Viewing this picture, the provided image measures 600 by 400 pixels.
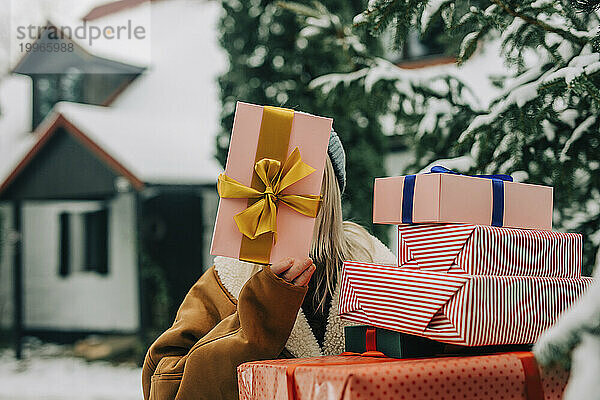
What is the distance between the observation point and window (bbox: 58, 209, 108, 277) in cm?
582

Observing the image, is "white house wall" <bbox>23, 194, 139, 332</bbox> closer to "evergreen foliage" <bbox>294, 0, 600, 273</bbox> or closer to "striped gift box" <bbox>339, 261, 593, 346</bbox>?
"evergreen foliage" <bbox>294, 0, 600, 273</bbox>

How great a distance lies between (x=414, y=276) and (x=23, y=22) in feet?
17.3

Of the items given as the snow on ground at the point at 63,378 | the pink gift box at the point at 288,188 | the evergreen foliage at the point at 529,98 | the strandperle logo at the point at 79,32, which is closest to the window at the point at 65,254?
the snow on ground at the point at 63,378

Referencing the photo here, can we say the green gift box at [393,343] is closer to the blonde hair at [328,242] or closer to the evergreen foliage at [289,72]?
the blonde hair at [328,242]

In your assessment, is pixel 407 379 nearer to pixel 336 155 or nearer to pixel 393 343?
pixel 393 343

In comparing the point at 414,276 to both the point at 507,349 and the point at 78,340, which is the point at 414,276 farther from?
the point at 78,340

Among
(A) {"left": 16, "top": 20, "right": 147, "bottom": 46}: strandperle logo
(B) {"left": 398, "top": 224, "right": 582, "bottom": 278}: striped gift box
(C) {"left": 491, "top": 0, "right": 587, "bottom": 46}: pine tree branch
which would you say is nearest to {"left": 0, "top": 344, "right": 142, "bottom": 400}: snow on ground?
(A) {"left": 16, "top": 20, "right": 147, "bottom": 46}: strandperle logo

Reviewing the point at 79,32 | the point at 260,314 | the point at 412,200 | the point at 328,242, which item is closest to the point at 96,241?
the point at 79,32

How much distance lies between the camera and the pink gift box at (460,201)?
825 mm

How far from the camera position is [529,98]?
49.4 inches

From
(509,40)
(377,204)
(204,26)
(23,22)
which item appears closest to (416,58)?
(204,26)

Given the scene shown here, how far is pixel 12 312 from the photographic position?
229 inches

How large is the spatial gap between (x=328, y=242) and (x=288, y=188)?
0.21 m

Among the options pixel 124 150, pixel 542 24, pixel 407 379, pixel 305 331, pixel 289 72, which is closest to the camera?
pixel 407 379
